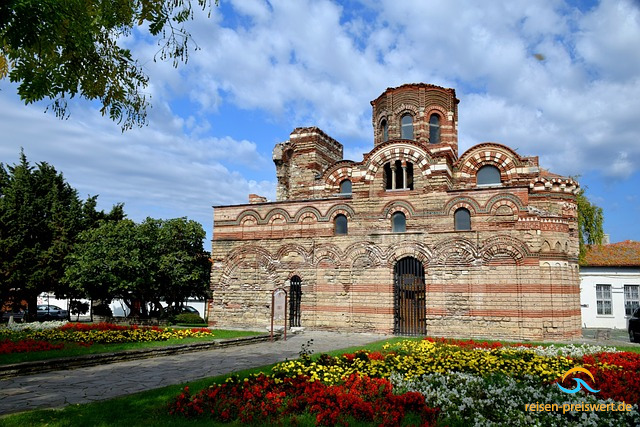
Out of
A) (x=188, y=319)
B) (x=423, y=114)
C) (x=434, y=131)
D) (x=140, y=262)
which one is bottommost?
(x=188, y=319)

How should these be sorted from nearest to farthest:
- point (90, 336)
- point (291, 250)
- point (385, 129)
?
1. point (90, 336)
2. point (291, 250)
3. point (385, 129)

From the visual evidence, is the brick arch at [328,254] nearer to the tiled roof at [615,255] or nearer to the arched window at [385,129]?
the arched window at [385,129]

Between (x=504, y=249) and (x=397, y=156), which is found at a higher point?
(x=397, y=156)

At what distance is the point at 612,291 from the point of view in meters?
29.9

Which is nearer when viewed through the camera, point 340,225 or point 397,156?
point 397,156

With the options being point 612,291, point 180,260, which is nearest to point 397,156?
point 180,260

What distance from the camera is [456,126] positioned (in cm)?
2659

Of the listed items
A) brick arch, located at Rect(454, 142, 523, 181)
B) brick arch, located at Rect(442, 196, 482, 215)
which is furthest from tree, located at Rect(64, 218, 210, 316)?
brick arch, located at Rect(454, 142, 523, 181)

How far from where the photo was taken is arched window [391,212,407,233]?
20984 millimetres

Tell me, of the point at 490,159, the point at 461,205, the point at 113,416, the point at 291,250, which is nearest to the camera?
the point at 113,416

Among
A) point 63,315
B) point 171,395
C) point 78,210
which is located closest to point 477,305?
point 171,395

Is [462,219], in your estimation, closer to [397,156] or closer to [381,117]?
[397,156]

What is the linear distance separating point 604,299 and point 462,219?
17041 millimetres

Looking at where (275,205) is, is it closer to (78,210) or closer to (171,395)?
(78,210)
